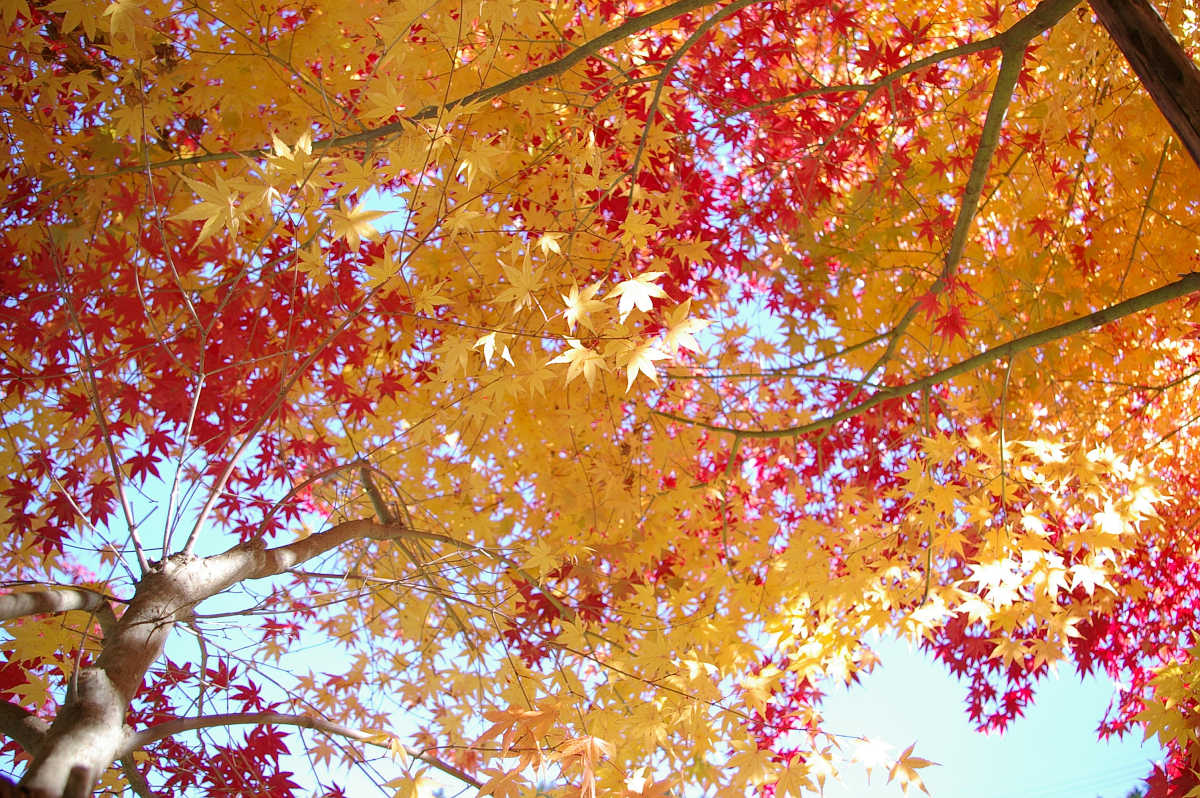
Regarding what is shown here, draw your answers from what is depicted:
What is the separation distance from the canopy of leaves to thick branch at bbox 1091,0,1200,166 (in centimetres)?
20

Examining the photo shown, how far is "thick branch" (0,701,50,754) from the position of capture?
3.65 feet

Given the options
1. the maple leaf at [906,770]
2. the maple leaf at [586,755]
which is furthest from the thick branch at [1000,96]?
the maple leaf at [586,755]

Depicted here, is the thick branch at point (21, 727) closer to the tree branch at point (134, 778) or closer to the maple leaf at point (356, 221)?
the tree branch at point (134, 778)

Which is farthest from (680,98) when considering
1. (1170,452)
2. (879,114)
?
(1170,452)

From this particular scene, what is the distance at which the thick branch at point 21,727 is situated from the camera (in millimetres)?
1111

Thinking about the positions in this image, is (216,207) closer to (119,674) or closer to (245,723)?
(119,674)

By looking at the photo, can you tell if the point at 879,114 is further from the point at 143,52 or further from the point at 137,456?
the point at 137,456

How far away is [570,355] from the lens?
1.51 meters

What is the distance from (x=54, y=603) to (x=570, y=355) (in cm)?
95

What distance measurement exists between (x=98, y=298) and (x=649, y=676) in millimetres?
2077

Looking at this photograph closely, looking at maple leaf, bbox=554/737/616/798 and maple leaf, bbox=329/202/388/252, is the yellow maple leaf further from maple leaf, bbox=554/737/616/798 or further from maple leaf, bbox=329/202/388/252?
maple leaf, bbox=554/737/616/798

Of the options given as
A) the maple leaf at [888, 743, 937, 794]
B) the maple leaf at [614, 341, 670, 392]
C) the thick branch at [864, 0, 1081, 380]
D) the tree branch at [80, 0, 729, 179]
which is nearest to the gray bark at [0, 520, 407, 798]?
the maple leaf at [614, 341, 670, 392]

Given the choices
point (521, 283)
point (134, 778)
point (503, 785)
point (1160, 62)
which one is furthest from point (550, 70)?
point (134, 778)

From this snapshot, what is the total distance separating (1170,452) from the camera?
4.38 m
